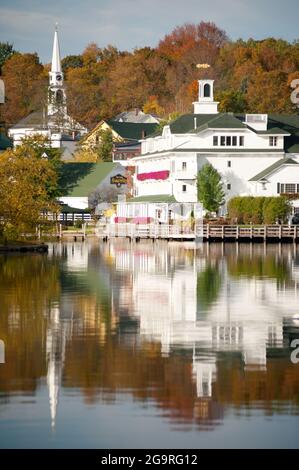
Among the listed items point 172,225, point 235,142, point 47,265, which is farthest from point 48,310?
point 235,142

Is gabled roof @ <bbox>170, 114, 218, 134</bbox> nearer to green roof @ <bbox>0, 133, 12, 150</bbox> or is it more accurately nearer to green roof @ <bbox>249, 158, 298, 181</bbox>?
green roof @ <bbox>249, 158, 298, 181</bbox>

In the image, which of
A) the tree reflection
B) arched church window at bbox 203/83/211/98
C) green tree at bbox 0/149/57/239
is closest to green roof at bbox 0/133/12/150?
arched church window at bbox 203/83/211/98

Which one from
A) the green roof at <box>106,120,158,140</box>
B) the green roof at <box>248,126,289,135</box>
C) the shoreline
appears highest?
the green roof at <box>106,120,158,140</box>

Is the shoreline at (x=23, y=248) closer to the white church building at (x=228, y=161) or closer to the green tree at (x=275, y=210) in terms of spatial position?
the green tree at (x=275, y=210)

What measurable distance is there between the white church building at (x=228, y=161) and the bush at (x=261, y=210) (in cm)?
469

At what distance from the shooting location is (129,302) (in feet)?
148

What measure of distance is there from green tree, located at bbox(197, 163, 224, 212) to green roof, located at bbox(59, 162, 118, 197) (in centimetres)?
2442

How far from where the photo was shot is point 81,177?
136 metres

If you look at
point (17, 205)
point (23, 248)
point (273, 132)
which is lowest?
point (23, 248)

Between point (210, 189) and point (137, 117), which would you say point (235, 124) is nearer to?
point (210, 189)

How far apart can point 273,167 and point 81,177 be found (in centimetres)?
3092

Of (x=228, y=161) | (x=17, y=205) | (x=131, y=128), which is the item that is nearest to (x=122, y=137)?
(x=131, y=128)

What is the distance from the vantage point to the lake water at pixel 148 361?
23781mm

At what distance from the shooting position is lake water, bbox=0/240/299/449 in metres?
23.8
